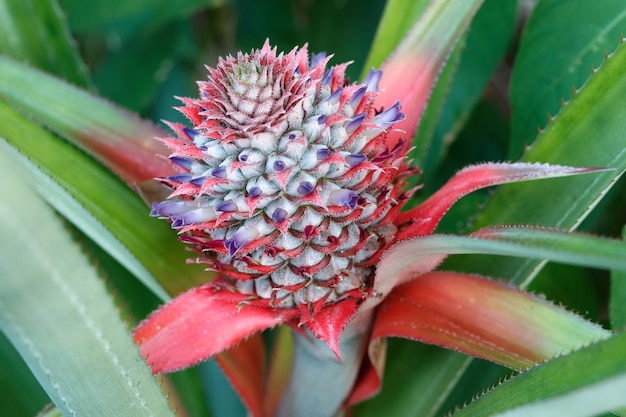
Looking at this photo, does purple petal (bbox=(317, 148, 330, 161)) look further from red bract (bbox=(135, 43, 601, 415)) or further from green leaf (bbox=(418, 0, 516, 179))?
green leaf (bbox=(418, 0, 516, 179))

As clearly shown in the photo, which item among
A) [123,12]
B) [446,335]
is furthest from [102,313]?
[123,12]

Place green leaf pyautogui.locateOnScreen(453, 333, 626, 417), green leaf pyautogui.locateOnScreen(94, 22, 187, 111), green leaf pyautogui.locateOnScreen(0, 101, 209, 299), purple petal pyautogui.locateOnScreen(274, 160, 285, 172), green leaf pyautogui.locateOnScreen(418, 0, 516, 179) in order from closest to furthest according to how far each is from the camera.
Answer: green leaf pyautogui.locateOnScreen(453, 333, 626, 417)
purple petal pyautogui.locateOnScreen(274, 160, 285, 172)
green leaf pyautogui.locateOnScreen(0, 101, 209, 299)
green leaf pyautogui.locateOnScreen(418, 0, 516, 179)
green leaf pyautogui.locateOnScreen(94, 22, 187, 111)

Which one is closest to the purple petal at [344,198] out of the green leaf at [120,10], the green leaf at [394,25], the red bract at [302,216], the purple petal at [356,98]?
the red bract at [302,216]

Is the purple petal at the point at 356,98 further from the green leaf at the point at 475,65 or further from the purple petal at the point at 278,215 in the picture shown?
the green leaf at the point at 475,65

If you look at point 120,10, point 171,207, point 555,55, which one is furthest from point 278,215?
point 120,10

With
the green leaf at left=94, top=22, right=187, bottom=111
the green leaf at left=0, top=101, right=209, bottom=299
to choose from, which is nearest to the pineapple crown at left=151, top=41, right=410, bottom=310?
the green leaf at left=0, top=101, right=209, bottom=299

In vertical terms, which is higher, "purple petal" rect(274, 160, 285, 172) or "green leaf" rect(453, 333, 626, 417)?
"purple petal" rect(274, 160, 285, 172)
